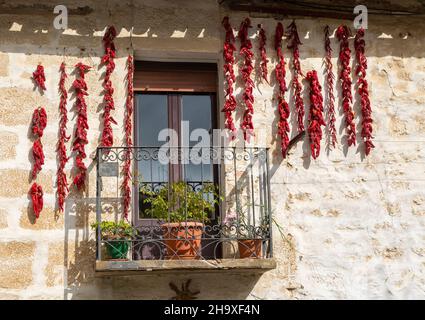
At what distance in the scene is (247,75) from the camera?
7469 mm

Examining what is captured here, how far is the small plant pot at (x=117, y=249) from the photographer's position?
21.8 ft

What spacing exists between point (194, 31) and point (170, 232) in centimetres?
212

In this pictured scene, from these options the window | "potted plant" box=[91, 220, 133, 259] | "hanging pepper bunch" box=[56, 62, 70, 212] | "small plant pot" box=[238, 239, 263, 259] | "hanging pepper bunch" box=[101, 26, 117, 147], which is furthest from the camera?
the window

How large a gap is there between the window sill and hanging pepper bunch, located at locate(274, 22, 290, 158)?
4.12 feet

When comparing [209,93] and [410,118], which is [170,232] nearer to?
[209,93]

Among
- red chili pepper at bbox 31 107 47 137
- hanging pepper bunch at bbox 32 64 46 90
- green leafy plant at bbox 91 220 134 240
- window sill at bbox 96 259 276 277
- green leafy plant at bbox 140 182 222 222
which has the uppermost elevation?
hanging pepper bunch at bbox 32 64 46 90

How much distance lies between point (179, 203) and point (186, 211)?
11.2 inches

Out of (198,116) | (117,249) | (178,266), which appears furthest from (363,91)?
(117,249)

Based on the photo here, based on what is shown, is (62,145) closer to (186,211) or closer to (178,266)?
(186,211)

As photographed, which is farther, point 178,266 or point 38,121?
point 38,121

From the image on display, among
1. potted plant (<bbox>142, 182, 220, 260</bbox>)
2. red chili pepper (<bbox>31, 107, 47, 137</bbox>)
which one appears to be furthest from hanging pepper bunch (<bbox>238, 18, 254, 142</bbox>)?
red chili pepper (<bbox>31, 107, 47, 137</bbox>)

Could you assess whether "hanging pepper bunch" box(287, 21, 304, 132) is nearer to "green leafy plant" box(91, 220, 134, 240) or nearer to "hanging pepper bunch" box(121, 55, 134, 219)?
"hanging pepper bunch" box(121, 55, 134, 219)

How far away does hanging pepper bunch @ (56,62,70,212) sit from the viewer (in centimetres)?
699
